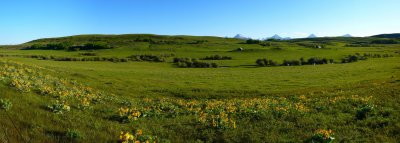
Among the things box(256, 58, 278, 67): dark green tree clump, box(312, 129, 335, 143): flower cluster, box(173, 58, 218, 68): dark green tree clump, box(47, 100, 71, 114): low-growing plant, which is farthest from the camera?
box(256, 58, 278, 67): dark green tree clump

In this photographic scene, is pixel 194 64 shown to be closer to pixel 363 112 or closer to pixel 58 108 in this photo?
pixel 363 112

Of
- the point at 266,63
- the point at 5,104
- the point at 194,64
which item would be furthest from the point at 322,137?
the point at 266,63

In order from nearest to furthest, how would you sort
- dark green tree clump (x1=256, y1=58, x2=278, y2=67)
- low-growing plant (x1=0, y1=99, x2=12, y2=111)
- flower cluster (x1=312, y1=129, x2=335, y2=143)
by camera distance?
flower cluster (x1=312, y1=129, x2=335, y2=143)
low-growing plant (x1=0, y1=99, x2=12, y2=111)
dark green tree clump (x1=256, y1=58, x2=278, y2=67)

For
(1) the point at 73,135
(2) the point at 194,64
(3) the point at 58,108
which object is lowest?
(2) the point at 194,64

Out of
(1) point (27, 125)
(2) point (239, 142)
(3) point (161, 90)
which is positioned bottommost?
(3) point (161, 90)

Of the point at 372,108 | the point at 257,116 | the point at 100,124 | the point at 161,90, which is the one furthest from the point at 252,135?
the point at 161,90

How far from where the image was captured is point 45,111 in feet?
42.2

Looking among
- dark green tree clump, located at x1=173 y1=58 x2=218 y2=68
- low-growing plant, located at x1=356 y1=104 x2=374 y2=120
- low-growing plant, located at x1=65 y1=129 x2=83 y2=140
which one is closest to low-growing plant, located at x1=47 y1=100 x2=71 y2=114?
low-growing plant, located at x1=65 y1=129 x2=83 y2=140

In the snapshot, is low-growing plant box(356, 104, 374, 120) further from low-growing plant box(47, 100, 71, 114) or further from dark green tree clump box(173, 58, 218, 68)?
dark green tree clump box(173, 58, 218, 68)

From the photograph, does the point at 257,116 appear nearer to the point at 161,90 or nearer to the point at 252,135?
the point at 252,135

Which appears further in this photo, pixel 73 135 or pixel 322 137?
pixel 322 137

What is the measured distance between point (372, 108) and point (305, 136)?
16.8 feet

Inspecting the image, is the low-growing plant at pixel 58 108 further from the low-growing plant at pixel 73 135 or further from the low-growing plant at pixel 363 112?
the low-growing plant at pixel 363 112

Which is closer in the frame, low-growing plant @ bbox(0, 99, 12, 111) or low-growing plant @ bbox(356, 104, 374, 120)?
low-growing plant @ bbox(0, 99, 12, 111)
